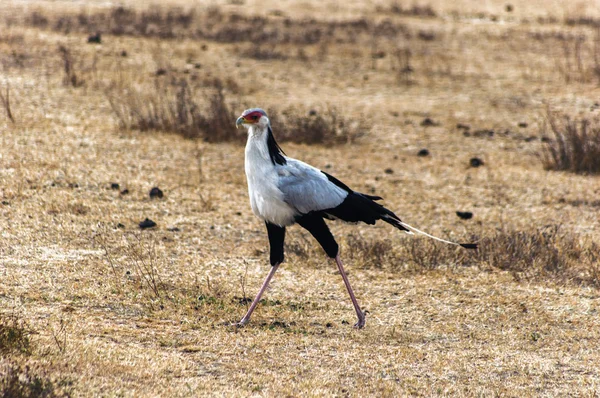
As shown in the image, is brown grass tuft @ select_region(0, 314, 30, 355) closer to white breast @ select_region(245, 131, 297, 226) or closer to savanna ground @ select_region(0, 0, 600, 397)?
savanna ground @ select_region(0, 0, 600, 397)

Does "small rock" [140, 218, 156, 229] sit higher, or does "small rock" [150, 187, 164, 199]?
"small rock" [150, 187, 164, 199]

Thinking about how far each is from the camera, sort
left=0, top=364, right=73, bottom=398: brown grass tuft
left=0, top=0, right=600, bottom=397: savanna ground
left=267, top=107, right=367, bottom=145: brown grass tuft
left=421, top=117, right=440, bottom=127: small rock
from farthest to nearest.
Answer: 1. left=421, top=117, right=440, bottom=127: small rock
2. left=267, top=107, right=367, bottom=145: brown grass tuft
3. left=0, top=0, right=600, bottom=397: savanna ground
4. left=0, top=364, right=73, bottom=398: brown grass tuft

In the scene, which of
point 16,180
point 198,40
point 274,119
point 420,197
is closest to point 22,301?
point 16,180

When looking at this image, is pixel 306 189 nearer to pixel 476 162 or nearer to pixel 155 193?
pixel 155 193

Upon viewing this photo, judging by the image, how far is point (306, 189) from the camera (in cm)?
620

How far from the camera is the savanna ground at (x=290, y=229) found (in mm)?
5508

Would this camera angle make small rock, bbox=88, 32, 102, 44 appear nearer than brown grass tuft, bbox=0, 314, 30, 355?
No

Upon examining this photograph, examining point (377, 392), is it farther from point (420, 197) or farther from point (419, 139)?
point (419, 139)

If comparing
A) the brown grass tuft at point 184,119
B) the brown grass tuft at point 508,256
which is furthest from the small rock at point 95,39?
the brown grass tuft at point 508,256

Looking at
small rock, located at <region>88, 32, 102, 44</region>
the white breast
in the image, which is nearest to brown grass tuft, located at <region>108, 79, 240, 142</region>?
small rock, located at <region>88, 32, 102, 44</region>

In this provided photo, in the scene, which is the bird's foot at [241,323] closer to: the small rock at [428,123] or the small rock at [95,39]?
the small rock at [428,123]

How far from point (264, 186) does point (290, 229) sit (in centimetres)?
298

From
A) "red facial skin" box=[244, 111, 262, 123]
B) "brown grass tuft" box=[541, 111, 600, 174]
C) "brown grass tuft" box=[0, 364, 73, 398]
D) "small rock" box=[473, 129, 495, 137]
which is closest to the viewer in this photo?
"brown grass tuft" box=[0, 364, 73, 398]

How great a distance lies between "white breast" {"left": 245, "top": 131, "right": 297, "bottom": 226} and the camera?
610 centimetres
